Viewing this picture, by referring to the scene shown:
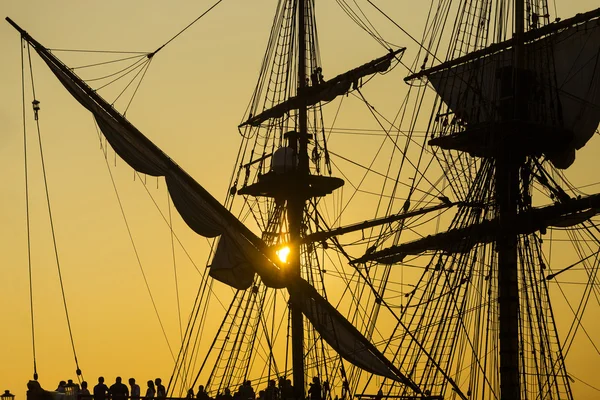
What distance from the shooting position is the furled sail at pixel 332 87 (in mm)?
65812

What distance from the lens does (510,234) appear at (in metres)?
62.2

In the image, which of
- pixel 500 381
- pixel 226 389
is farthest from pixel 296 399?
pixel 500 381

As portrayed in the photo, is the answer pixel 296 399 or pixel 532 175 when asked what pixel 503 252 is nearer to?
pixel 532 175

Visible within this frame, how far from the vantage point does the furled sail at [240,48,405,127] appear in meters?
65.8

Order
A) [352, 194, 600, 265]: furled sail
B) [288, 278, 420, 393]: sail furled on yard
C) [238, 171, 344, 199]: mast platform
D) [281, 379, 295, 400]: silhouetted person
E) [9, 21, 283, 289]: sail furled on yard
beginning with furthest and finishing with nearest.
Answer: [238, 171, 344, 199]: mast platform < [352, 194, 600, 265]: furled sail < [281, 379, 295, 400]: silhouetted person < [288, 278, 420, 393]: sail furled on yard < [9, 21, 283, 289]: sail furled on yard

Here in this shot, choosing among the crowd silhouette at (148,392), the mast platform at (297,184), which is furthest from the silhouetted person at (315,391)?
the mast platform at (297,184)

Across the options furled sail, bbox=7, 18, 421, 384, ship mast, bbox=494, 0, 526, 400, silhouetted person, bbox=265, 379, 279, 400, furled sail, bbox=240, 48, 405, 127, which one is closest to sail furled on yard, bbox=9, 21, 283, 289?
furled sail, bbox=7, 18, 421, 384

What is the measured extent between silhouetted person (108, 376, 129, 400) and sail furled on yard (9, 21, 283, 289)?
6507mm

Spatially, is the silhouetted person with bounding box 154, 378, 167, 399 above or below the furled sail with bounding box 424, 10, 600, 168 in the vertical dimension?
below

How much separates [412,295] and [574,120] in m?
9.76

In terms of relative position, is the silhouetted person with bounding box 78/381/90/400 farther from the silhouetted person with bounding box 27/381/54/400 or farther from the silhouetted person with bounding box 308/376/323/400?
the silhouetted person with bounding box 308/376/323/400

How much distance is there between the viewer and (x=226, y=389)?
61000mm

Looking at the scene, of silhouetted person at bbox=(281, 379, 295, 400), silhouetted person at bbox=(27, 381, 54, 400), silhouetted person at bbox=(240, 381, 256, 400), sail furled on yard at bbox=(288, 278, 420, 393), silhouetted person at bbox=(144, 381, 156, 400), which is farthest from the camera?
silhouetted person at bbox=(281, 379, 295, 400)

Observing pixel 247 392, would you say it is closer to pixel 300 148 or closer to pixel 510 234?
pixel 510 234
